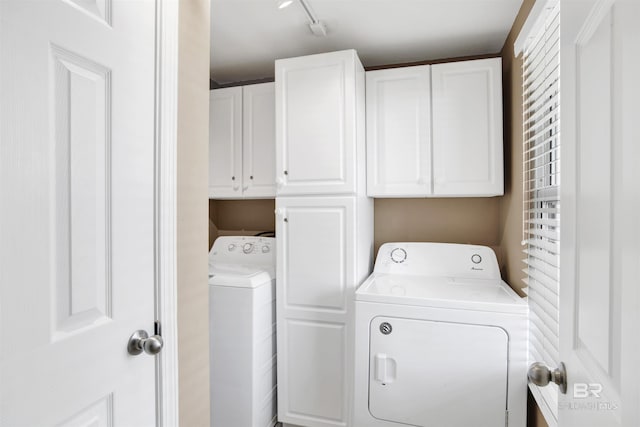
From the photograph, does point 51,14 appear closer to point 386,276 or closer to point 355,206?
Result: point 355,206

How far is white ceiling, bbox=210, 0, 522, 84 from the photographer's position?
71.3 inches

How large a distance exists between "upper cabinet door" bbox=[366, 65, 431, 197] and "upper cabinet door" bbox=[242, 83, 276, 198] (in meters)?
0.67

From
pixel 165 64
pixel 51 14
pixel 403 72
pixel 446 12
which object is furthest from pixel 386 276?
pixel 51 14

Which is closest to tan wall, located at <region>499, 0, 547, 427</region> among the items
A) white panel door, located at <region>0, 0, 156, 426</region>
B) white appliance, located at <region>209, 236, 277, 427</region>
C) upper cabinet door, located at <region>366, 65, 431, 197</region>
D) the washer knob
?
upper cabinet door, located at <region>366, 65, 431, 197</region>

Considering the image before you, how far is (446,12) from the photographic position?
1858 mm

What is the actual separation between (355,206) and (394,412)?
1.09 m

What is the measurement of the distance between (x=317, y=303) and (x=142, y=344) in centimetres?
134

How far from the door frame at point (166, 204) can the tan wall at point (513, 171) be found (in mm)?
1576

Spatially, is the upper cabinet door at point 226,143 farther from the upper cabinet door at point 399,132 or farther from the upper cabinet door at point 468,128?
the upper cabinet door at point 468,128

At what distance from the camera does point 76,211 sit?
723mm

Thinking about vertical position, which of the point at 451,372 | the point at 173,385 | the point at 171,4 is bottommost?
the point at 451,372
